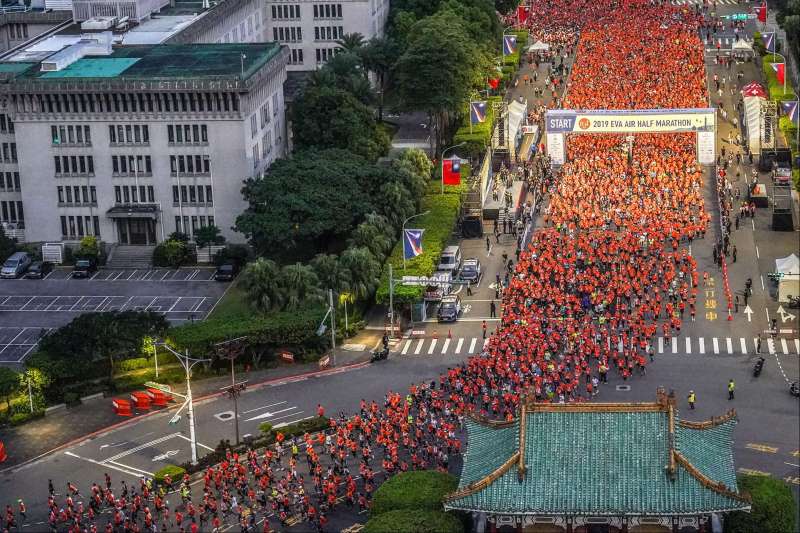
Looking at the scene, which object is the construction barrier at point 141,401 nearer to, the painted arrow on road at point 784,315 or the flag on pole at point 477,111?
the painted arrow on road at point 784,315

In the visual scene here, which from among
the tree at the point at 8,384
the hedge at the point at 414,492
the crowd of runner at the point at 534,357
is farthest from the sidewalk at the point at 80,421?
the hedge at the point at 414,492

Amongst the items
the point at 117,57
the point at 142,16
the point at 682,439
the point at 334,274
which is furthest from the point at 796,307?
the point at 142,16

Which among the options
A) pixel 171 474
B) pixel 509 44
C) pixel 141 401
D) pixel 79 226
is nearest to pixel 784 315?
pixel 141 401

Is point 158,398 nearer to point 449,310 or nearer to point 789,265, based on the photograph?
point 449,310

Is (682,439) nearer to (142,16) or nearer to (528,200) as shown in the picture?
(528,200)

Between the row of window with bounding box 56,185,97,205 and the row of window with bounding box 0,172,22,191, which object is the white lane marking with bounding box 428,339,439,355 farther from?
the row of window with bounding box 0,172,22,191

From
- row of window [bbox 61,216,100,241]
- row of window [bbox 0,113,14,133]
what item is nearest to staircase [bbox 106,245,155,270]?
row of window [bbox 61,216,100,241]
